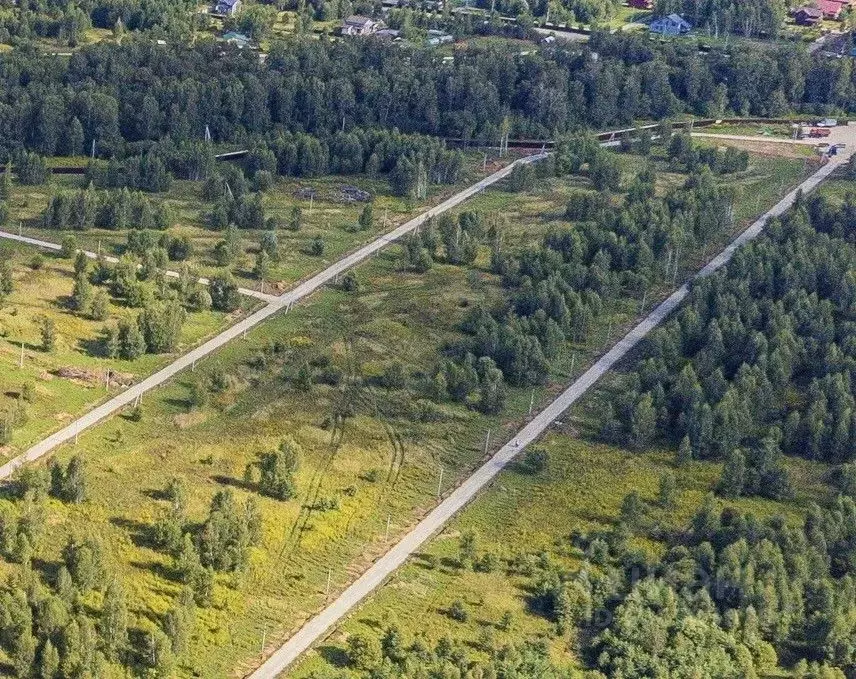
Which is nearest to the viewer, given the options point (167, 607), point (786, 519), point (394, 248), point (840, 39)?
point (167, 607)

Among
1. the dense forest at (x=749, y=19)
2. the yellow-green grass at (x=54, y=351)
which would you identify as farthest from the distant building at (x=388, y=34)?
the yellow-green grass at (x=54, y=351)

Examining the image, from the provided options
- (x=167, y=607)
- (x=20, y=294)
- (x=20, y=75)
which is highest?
(x=20, y=75)

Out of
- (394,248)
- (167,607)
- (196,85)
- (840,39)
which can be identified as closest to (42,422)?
(167,607)

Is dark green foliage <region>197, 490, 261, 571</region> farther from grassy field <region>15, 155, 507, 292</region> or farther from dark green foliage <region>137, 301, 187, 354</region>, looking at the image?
grassy field <region>15, 155, 507, 292</region>

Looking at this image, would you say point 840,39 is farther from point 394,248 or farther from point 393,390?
point 393,390

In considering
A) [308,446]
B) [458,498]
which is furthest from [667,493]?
[308,446]

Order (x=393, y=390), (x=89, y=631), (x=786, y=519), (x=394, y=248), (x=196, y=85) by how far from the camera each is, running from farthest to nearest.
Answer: (x=196, y=85) → (x=394, y=248) → (x=393, y=390) → (x=786, y=519) → (x=89, y=631)

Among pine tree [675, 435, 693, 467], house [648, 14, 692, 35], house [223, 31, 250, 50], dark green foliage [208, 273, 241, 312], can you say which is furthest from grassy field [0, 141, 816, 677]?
house [648, 14, 692, 35]

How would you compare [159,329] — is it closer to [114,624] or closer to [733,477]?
[114,624]
